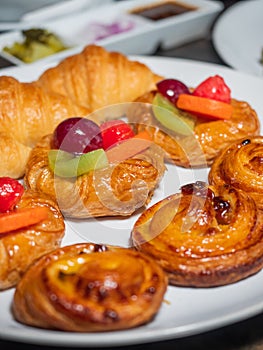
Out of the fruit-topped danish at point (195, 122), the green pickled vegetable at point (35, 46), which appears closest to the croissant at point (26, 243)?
the fruit-topped danish at point (195, 122)

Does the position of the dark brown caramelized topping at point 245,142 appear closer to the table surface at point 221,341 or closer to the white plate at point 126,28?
the table surface at point 221,341

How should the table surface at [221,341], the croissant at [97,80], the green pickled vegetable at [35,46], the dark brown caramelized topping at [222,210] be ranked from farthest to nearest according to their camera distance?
1. the green pickled vegetable at [35,46]
2. the croissant at [97,80]
3. the dark brown caramelized topping at [222,210]
4. the table surface at [221,341]

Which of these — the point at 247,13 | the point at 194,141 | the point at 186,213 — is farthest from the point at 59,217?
the point at 247,13

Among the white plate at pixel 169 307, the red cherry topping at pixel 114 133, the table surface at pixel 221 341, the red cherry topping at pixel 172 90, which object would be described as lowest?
the table surface at pixel 221 341

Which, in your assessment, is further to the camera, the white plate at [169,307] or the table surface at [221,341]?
the table surface at [221,341]

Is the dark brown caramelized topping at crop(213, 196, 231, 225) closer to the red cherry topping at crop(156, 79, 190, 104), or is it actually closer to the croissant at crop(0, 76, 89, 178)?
the red cherry topping at crop(156, 79, 190, 104)

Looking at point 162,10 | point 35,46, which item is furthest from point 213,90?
point 162,10

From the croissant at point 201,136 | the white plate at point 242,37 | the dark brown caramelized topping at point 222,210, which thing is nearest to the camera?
the dark brown caramelized topping at point 222,210

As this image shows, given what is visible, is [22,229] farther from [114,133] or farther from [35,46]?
[35,46]
